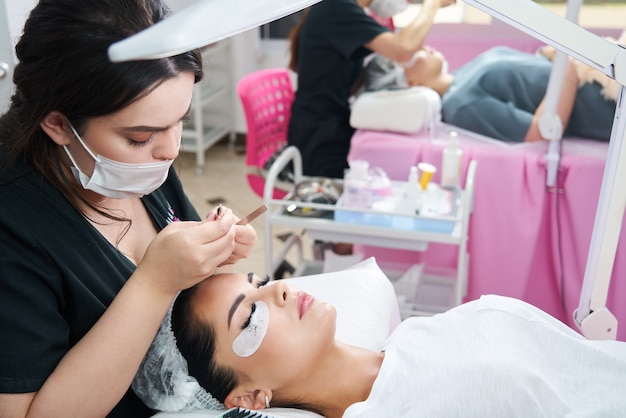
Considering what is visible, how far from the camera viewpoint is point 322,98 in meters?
2.40

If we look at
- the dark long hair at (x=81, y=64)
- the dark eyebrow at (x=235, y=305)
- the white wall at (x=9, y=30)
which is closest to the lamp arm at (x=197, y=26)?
the dark long hair at (x=81, y=64)

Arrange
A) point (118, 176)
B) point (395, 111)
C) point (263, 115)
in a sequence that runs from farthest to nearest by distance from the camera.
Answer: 1. point (263, 115)
2. point (395, 111)
3. point (118, 176)

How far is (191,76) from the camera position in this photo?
3.06 ft

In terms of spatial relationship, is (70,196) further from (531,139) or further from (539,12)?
(531,139)

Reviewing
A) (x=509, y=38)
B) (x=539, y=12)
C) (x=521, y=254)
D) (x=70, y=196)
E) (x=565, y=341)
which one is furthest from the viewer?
(x=509, y=38)

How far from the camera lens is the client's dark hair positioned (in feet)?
3.49

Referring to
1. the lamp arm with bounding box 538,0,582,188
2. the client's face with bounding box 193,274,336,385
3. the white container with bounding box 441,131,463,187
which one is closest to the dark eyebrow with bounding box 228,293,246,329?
the client's face with bounding box 193,274,336,385

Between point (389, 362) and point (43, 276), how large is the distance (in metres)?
0.59

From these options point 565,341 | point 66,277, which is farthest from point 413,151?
point 66,277

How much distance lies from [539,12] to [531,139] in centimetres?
139

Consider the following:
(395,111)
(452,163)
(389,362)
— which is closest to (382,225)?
(452,163)

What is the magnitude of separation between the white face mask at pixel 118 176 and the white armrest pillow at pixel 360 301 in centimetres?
49

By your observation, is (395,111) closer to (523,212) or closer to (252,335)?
(523,212)

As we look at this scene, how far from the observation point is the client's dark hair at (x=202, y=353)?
1064 mm
